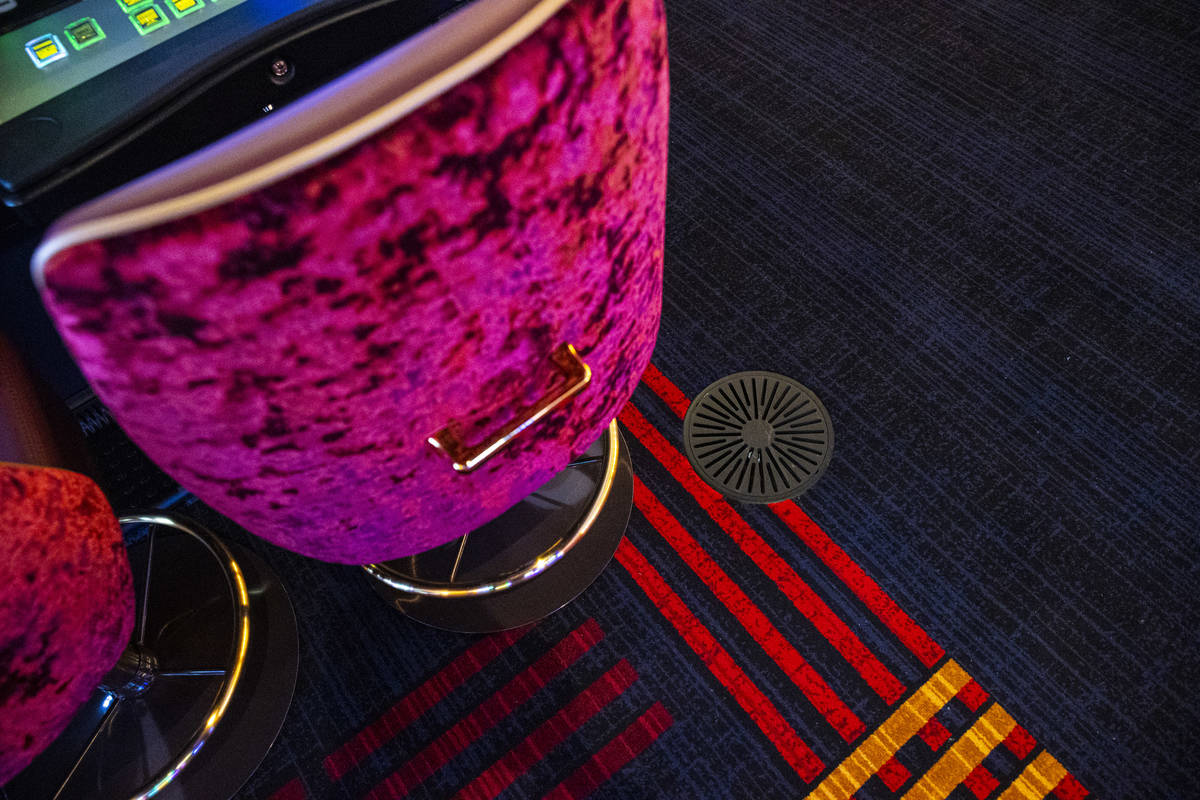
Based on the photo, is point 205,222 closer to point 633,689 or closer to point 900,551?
point 633,689

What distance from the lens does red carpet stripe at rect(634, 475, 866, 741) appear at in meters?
1.19

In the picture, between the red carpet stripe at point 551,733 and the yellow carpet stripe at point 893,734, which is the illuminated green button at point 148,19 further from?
the yellow carpet stripe at point 893,734

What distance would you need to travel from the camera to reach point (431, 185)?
408 mm

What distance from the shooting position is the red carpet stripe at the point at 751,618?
1192 millimetres

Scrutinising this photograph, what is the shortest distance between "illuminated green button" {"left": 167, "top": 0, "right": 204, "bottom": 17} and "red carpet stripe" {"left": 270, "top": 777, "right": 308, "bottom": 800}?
110 centimetres

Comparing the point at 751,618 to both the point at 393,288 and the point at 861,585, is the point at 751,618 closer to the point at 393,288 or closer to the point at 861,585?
the point at 861,585

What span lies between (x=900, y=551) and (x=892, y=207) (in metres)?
0.81

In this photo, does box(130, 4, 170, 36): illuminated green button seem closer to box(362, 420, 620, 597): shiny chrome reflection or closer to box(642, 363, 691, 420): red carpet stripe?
box(362, 420, 620, 597): shiny chrome reflection

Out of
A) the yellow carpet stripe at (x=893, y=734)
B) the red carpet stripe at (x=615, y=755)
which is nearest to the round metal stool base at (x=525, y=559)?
the red carpet stripe at (x=615, y=755)

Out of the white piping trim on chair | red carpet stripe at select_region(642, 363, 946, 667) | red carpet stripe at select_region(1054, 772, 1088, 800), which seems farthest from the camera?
red carpet stripe at select_region(642, 363, 946, 667)

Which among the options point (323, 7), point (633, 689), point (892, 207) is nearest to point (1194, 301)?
point (892, 207)

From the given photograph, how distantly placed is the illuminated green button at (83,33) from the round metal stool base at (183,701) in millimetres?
782

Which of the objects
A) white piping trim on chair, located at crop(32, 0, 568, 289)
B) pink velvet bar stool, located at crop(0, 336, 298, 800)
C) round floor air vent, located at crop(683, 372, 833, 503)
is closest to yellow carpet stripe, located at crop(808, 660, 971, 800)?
round floor air vent, located at crop(683, 372, 833, 503)

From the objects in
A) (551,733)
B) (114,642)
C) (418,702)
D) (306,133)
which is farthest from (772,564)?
(306,133)
